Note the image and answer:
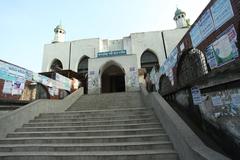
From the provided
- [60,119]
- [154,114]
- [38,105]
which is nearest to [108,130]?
[154,114]

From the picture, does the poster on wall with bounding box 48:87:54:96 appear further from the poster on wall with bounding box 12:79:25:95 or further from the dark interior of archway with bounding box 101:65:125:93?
the dark interior of archway with bounding box 101:65:125:93

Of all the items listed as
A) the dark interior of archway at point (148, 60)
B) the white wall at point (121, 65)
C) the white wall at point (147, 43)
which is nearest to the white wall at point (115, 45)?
the white wall at point (147, 43)

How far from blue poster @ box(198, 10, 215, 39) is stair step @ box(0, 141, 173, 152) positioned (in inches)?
120

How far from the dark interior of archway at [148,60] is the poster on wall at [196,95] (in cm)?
1701

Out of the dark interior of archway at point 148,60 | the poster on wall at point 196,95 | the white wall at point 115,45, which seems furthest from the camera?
the white wall at point 115,45

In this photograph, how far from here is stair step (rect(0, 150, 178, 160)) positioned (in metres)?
3.01

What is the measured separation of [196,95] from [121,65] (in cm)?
1091

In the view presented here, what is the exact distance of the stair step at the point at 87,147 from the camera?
3.36m

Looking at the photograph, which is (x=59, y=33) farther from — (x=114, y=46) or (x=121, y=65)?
(x=121, y=65)

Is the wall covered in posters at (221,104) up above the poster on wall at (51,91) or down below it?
below

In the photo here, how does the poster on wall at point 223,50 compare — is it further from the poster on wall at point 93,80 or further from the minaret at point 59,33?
the minaret at point 59,33

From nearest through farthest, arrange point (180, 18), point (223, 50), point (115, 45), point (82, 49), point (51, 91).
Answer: point (223, 50) < point (51, 91) < point (82, 49) < point (115, 45) < point (180, 18)

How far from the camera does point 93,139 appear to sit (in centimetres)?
380

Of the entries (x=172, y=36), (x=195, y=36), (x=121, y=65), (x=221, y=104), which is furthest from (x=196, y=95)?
(x=172, y=36)
